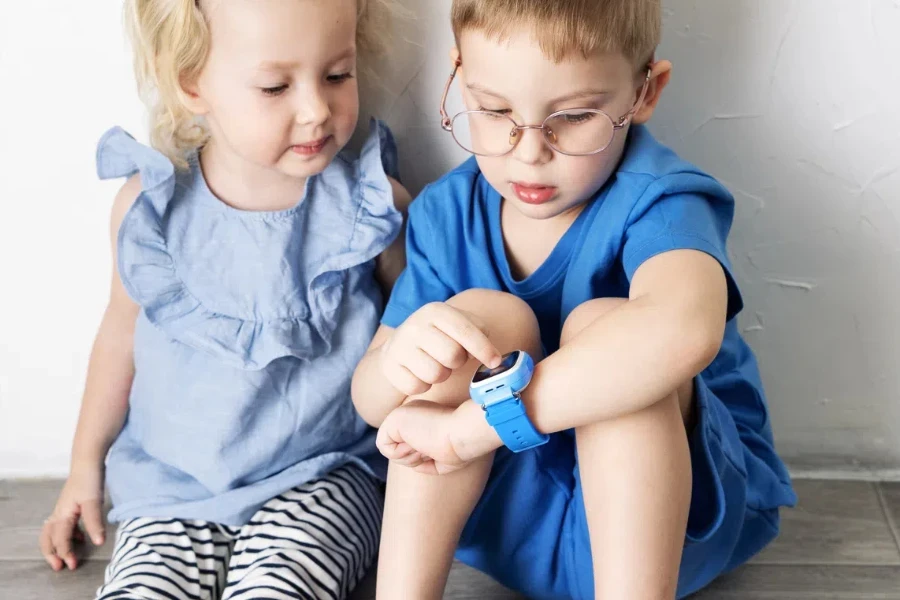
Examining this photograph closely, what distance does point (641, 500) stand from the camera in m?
0.83

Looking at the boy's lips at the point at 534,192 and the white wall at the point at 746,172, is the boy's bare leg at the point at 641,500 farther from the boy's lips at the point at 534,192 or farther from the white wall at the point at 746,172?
the white wall at the point at 746,172

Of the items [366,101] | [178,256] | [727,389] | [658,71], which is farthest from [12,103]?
[727,389]

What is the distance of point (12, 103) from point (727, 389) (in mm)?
874

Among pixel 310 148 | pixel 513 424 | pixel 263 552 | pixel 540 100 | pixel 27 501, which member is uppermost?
pixel 540 100

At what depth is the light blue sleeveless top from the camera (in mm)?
1107

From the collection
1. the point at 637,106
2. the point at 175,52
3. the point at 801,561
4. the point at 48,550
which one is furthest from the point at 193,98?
the point at 801,561

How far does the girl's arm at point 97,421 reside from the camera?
3.98 feet

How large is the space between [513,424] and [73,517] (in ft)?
2.19

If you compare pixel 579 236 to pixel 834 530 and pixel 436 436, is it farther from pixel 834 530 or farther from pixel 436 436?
pixel 834 530

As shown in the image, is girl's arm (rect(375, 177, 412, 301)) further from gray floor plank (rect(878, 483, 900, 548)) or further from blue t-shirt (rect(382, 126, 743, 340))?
gray floor plank (rect(878, 483, 900, 548))

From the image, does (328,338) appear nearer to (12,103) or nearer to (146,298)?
(146,298)

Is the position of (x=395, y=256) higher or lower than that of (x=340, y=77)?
lower

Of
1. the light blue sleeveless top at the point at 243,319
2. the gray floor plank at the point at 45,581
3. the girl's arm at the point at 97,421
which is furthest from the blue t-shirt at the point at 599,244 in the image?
the gray floor plank at the point at 45,581

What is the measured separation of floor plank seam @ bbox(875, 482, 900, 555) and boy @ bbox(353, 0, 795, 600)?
0.23 metres
